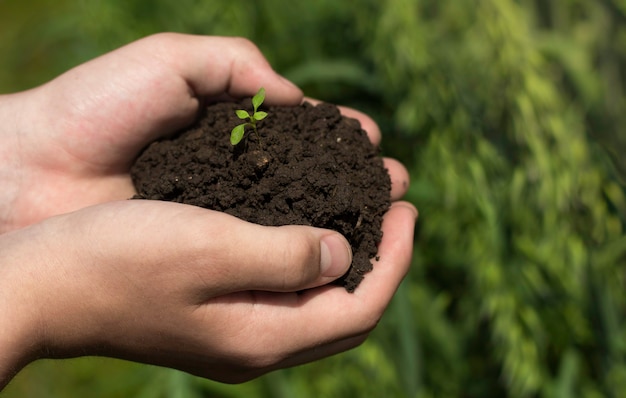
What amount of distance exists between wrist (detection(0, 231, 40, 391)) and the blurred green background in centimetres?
42

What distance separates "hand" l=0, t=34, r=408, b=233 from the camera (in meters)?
1.60

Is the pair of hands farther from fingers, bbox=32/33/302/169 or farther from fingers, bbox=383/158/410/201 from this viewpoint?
fingers, bbox=32/33/302/169

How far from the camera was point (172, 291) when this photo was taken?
1.20 m

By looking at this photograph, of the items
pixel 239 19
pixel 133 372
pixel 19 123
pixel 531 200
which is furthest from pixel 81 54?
pixel 531 200

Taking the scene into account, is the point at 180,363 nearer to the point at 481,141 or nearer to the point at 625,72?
the point at 481,141

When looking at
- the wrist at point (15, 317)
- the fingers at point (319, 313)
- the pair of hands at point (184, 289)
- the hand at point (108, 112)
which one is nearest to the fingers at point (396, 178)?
the hand at point (108, 112)

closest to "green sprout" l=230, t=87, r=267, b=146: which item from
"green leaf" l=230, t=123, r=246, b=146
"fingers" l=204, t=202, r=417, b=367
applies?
"green leaf" l=230, t=123, r=246, b=146

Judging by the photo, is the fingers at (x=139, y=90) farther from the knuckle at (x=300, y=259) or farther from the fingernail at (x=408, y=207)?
the knuckle at (x=300, y=259)

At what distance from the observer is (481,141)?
5.87ft

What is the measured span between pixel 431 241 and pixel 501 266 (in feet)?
1.19

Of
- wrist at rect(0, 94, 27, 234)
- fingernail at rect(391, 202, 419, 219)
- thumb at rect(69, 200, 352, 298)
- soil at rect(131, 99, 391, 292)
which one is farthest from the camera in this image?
wrist at rect(0, 94, 27, 234)

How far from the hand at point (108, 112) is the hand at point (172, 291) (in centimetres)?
35

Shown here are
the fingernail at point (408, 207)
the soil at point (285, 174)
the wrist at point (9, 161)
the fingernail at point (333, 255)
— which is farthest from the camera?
the wrist at point (9, 161)

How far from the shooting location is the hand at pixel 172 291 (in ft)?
3.85
